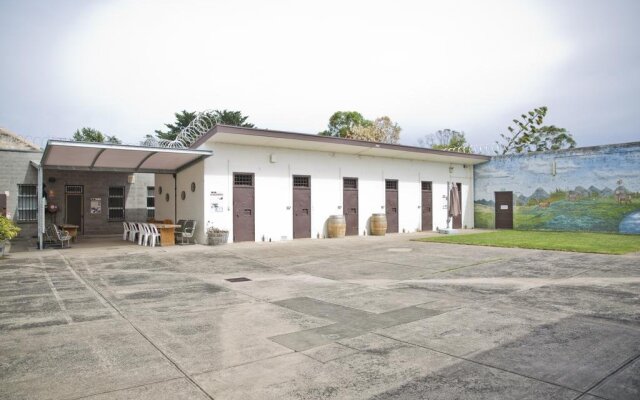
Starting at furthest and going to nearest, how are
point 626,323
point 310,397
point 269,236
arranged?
point 269,236 < point 626,323 < point 310,397

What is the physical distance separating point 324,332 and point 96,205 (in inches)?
808

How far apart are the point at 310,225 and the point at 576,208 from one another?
12864 mm

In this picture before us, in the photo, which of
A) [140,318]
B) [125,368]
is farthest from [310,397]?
[140,318]

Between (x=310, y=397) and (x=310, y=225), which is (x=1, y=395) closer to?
(x=310, y=397)

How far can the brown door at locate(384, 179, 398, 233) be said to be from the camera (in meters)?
20.0

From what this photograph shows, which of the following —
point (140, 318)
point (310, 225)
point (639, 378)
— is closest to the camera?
point (639, 378)

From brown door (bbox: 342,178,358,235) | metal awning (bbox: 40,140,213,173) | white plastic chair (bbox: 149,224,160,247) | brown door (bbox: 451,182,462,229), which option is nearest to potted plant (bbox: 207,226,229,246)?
white plastic chair (bbox: 149,224,160,247)

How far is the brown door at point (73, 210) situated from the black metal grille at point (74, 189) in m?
0.21

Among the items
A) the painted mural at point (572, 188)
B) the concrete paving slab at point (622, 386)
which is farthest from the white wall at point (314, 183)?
the concrete paving slab at point (622, 386)

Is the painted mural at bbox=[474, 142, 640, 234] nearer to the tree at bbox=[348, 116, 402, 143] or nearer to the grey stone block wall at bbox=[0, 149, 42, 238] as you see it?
the tree at bbox=[348, 116, 402, 143]

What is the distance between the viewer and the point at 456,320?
17.0 ft

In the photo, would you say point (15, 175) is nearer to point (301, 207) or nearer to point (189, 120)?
point (301, 207)

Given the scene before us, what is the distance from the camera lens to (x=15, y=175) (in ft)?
63.3

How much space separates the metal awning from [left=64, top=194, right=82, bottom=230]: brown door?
6727 millimetres
